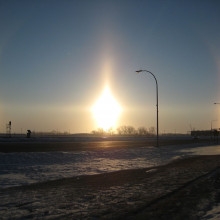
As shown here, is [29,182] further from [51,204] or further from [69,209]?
[69,209]

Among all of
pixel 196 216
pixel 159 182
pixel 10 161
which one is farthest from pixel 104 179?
pixel 10 161

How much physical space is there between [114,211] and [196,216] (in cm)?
213

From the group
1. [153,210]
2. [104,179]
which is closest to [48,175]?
[104,179]

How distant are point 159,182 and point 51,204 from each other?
5.50 meters

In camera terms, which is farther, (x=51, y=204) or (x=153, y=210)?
(x=51, y=204)

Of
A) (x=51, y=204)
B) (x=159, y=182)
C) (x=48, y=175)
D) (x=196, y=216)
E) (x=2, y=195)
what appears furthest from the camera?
(x=48, y=175)

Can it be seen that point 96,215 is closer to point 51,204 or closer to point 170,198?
point 51,204

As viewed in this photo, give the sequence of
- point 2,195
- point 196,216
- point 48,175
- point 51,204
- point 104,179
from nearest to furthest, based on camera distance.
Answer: point 196,216 < point 51,204 < point 2,195 < point 104,179 < point 48,175

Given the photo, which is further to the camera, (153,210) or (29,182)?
(29,182)

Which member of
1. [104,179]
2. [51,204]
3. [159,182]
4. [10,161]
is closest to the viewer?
[51,204]

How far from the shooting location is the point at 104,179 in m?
13.0

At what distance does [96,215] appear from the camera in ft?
22.8

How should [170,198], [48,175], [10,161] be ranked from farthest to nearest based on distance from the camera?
[10,161] → [48,175] → [170,198]

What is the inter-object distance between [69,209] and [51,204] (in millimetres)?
799
